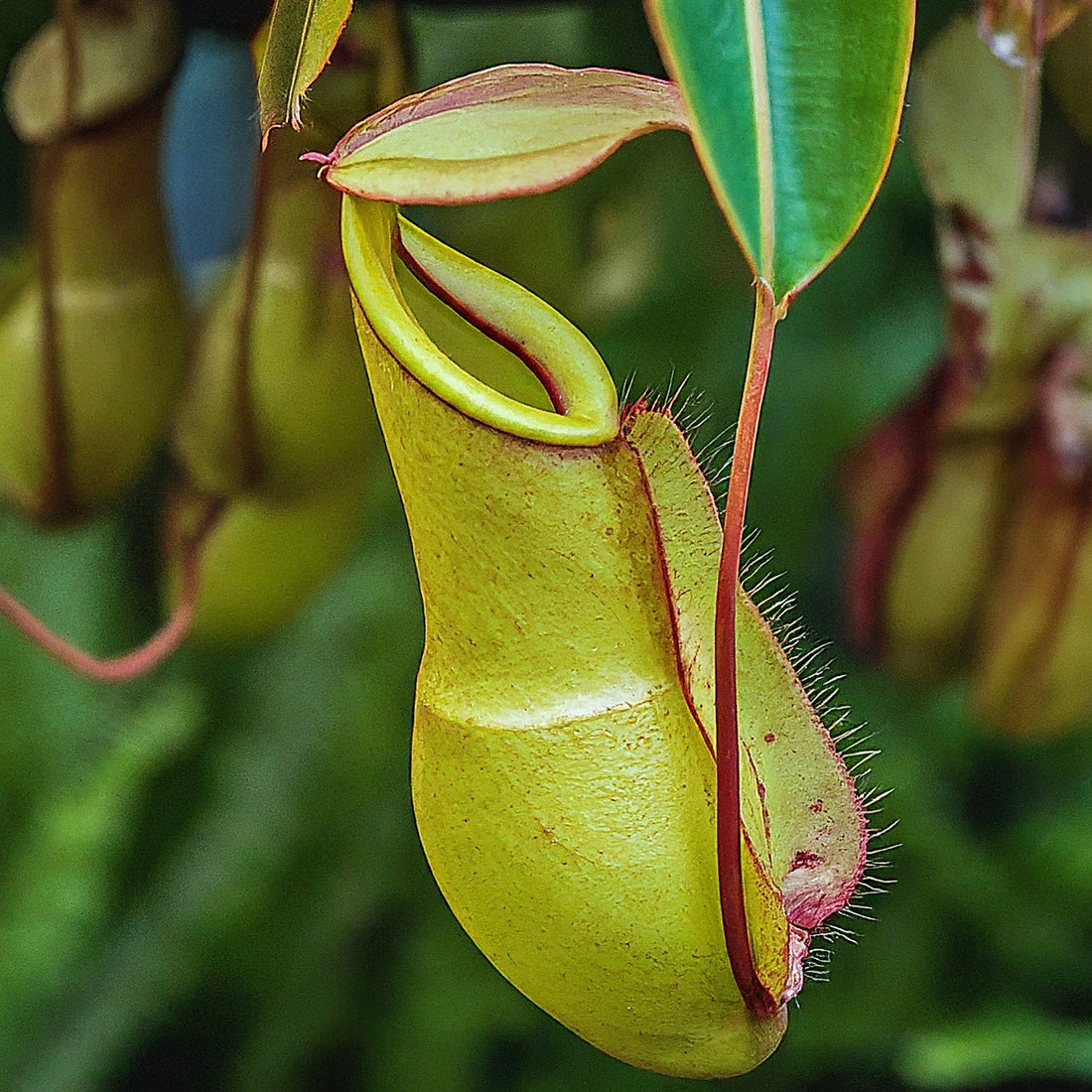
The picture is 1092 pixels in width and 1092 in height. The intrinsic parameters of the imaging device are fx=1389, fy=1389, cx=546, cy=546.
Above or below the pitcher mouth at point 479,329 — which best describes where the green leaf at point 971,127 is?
below

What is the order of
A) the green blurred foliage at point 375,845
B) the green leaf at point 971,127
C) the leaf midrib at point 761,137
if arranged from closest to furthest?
1. the leaf midrib at point 761,137
2. the green leaf at point 971,127
3. the green blurred foliage at point 375,845

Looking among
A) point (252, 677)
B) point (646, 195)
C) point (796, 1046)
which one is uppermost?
point (646, 195)

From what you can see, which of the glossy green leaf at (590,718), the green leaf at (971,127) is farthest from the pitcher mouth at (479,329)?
the green leaf at (971,127)

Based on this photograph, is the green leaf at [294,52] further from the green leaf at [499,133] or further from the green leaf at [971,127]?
the green leaf at [971,127]

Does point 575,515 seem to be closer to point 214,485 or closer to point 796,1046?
point 214,485

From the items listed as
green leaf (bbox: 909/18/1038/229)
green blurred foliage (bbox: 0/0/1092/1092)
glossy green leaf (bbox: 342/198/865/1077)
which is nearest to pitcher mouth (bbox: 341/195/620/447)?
glossy green leaf (bbox: 342/198/865/1077)

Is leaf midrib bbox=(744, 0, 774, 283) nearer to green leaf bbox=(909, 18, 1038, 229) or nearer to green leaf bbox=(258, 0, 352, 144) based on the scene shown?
green leaf bbox=(258, 0, 352, 144)

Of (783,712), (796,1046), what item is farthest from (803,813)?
(796,1046)

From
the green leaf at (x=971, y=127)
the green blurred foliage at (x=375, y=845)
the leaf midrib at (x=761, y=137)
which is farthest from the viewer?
the green blurred foliage at (x=375, y=845)
